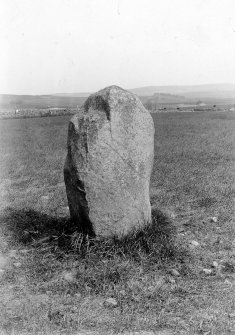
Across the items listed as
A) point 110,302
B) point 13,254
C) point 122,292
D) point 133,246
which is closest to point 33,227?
point 13,254

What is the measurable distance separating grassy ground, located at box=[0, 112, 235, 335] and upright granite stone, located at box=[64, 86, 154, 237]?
35 cm

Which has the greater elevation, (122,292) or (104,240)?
(104,240)

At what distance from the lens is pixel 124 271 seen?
5914 millimetres

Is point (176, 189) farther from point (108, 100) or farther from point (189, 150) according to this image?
point (189, 150)

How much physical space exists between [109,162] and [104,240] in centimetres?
125

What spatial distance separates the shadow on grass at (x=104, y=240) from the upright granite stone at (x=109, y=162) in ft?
0.73

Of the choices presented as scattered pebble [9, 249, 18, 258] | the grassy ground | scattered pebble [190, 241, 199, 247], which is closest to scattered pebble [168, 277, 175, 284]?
the grassy ground

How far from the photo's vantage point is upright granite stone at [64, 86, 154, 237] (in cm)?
641

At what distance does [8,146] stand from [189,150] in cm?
944

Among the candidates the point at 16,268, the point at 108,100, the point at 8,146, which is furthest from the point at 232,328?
the point at 8,146

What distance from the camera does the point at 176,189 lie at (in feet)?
34.8

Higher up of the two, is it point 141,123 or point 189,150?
point 141,123

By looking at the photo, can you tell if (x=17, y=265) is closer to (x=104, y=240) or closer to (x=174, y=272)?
(x=104, y=240)

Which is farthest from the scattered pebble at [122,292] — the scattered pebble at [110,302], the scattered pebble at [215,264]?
the scattered pebble at [215,264]
